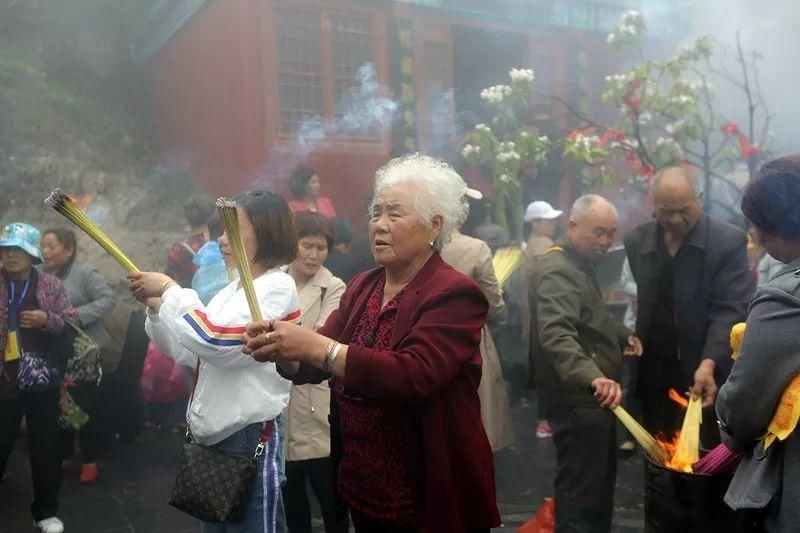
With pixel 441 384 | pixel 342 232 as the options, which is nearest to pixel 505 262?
pixel 342 232

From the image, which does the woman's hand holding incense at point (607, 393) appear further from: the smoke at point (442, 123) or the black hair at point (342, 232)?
the smoke at point (442, 123)

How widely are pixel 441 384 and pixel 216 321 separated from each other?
33.0 inches

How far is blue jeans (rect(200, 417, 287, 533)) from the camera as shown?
104 inches

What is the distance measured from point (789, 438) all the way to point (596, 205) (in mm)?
1784

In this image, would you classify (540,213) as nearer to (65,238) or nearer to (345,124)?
(345,124)

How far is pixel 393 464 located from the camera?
2.18 metres

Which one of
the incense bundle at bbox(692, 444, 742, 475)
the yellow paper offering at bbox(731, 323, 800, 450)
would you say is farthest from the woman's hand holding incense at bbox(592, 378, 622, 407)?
the yellow paper offering at bbox(731, 323, 800, 450)

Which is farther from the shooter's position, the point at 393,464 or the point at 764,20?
the point at 764,20

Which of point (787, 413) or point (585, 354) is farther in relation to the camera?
point (585, 354)

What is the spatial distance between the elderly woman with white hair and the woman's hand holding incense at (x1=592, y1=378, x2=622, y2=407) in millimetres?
1102

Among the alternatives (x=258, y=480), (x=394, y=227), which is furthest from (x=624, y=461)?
(x=394, y=227)

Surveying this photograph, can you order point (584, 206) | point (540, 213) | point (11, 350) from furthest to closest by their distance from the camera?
point (540, 213), point (11, 350), point (584, 206)

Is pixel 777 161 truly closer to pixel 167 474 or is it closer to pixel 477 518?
pixel 477 518

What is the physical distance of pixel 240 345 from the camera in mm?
2465
